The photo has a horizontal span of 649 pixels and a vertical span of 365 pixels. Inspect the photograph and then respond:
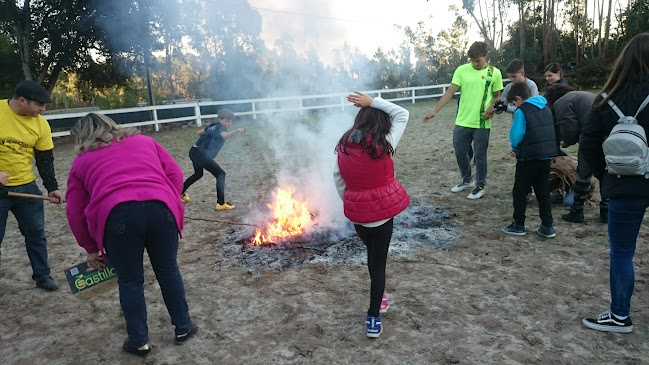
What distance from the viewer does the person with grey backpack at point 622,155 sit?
284 centimetres

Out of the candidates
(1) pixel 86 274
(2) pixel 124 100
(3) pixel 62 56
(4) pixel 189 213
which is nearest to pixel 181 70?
(2) pixel 124 100

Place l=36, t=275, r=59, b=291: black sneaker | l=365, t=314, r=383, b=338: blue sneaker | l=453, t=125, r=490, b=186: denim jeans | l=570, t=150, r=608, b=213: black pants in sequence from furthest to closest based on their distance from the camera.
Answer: l=453, t=125, r=490, b=186: denim jeans < l=570, t=150, r=608, b=213: black pants < l=36, t=275, r=59, b=291: black sneaker < l=365, t=314, r=383, b=338: blue sneaker

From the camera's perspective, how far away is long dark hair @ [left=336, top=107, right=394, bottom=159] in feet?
9.85

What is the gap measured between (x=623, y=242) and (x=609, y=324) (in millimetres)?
631

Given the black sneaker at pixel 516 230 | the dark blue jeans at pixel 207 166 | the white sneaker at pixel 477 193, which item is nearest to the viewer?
the black sneaker at pixel 516 230

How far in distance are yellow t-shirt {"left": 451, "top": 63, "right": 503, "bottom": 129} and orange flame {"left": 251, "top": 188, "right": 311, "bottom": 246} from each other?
2.79 meters

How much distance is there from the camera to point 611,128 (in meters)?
3.04

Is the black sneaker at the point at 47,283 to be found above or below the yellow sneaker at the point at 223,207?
below

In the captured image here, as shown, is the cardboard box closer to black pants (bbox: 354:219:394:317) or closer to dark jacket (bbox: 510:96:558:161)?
black pants (bbox: 354:219:394:317)

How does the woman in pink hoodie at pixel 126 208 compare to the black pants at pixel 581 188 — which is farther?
the black pants at pixel 581 188

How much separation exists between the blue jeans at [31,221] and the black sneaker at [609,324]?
195 inches

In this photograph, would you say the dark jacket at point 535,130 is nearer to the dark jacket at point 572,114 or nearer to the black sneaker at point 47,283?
the dark jacket at point 572,114

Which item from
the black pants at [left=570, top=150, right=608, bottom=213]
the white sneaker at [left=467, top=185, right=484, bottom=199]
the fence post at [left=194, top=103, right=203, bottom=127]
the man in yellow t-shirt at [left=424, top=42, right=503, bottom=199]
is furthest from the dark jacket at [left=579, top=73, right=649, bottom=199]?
the fence post at [left=194, top=103, right=203, bottom=127]

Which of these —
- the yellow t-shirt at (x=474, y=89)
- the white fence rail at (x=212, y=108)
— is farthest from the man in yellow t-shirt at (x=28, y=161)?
the white fence rail at (x=212, y=108)
